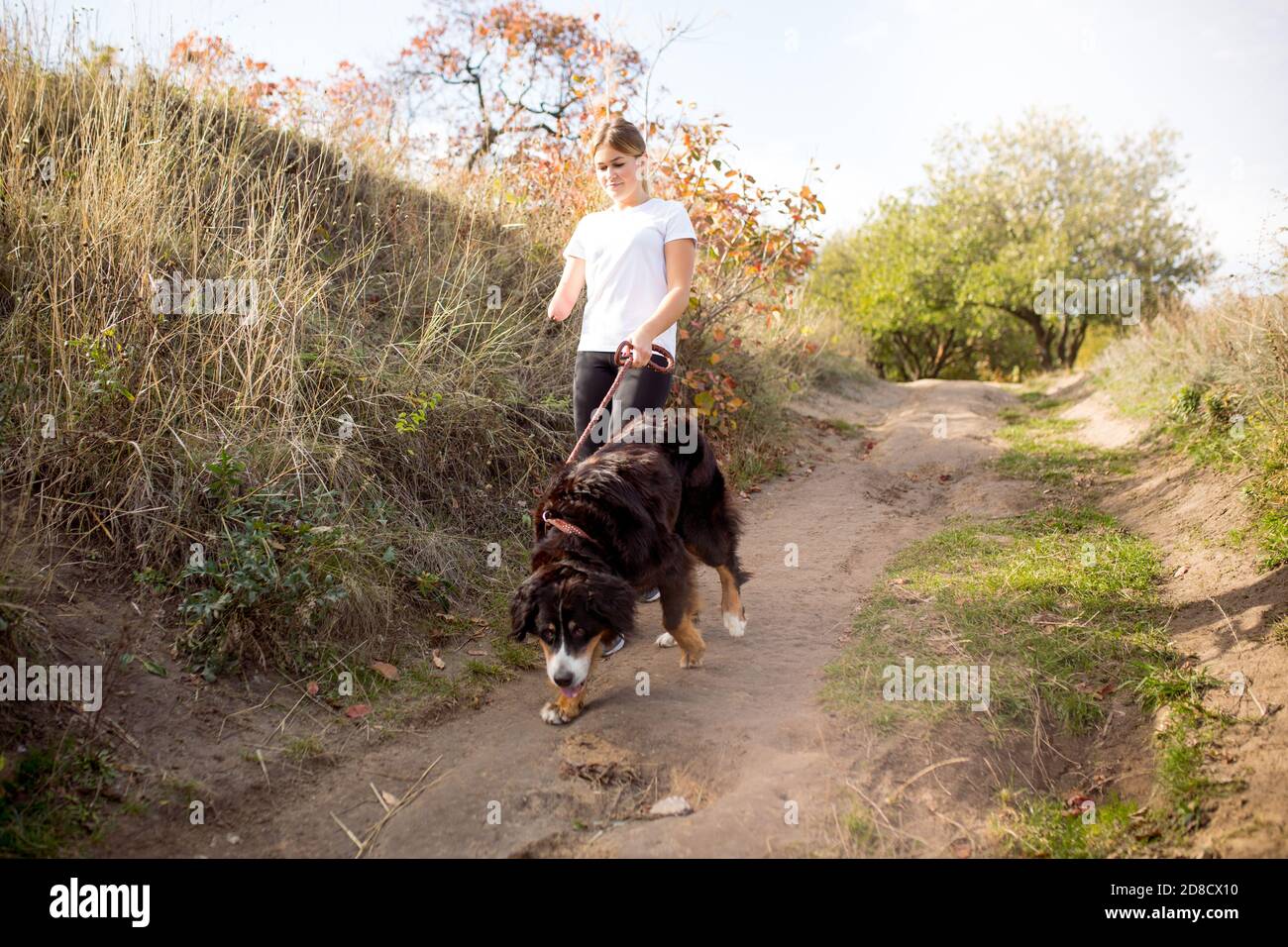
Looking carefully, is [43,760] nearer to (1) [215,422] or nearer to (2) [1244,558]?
(1) [215,422]

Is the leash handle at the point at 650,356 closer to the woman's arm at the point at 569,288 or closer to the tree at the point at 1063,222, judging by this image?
the woman's arm at the point at 569,288

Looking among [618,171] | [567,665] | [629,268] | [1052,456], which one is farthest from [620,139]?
[1052,456]

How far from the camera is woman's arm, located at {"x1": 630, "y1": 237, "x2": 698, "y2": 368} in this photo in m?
3.66

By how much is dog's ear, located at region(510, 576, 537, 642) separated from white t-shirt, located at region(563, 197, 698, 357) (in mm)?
1309

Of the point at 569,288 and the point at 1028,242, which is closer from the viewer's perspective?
the point at 569,288

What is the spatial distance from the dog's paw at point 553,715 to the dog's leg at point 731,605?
1.22m

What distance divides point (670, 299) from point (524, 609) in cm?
158

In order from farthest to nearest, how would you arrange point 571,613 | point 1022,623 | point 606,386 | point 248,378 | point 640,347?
1. point 248,378
2. point 1022,623
3. point 606,386
4. point 640,347
5. point 571,613

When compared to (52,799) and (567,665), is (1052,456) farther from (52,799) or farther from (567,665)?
(52,799)

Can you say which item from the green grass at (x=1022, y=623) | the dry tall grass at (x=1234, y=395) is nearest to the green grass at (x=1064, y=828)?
the green grass at (x=1022, y=623)

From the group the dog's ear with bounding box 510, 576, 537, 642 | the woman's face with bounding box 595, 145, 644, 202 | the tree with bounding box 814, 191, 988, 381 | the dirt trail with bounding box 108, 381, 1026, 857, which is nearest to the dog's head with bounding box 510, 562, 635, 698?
the dog's ear with bounding box 510, 576, 537, 642

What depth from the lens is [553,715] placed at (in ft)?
11.3

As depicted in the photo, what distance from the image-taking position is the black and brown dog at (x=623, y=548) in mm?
3225
